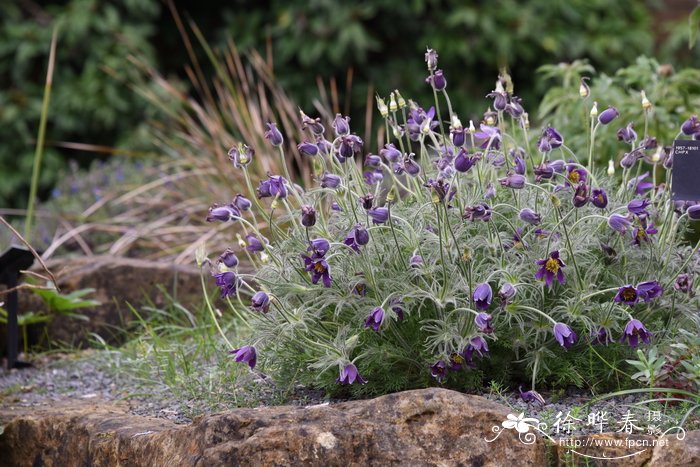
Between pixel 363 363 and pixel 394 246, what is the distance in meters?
0.30

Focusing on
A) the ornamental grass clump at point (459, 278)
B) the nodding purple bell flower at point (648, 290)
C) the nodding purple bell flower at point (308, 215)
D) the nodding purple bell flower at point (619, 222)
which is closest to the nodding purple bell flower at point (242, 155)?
the ornamental grass clump at point (459, 278)

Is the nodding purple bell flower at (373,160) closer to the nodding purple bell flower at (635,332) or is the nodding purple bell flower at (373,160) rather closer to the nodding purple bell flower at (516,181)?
the nodding purple bell flower at (516,181)

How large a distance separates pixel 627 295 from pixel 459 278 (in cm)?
38

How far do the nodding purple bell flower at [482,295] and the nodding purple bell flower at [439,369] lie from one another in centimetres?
17

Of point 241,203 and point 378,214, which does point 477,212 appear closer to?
point 378,214

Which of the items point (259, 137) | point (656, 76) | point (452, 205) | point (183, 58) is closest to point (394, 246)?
point (452, 205)

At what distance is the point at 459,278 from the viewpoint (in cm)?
218

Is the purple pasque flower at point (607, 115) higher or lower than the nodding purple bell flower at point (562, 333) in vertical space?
higher

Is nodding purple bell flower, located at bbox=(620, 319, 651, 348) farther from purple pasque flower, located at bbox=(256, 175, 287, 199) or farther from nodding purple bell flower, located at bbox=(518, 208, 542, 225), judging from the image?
purple pasque flower, located at bbox=(256, 175, 287, 199)

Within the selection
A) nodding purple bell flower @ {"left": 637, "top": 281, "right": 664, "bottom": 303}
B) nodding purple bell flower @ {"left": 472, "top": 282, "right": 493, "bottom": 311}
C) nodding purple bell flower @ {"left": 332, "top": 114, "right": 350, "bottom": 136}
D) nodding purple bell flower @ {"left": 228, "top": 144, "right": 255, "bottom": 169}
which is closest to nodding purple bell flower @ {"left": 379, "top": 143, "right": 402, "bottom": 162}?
nodding purple bell flower @ {"left": 332, "top": 114, "right": 350, "bottom": 136}

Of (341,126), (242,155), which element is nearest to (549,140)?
(341,126)

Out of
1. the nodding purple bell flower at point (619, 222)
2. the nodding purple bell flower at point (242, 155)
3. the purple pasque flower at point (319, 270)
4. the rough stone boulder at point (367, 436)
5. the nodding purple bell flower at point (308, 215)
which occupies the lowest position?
the rough stone boulder at point (367, 436)

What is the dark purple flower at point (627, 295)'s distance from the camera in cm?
209

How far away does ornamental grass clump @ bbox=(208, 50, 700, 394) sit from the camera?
7.02ft
